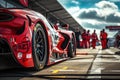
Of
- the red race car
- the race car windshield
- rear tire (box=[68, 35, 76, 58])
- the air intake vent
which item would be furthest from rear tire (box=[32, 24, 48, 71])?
the race car windshield

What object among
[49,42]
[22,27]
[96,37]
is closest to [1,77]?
[22,27]

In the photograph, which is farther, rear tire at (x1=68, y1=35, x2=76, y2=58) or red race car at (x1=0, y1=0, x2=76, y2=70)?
rear tire at (x1=68, y1=35, x2=76, y2=58)

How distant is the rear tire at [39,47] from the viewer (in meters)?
6.80

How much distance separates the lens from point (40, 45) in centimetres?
728

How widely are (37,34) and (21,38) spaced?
866 mm

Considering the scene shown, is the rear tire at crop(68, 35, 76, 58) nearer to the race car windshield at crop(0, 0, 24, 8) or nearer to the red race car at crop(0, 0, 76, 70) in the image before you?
the race car windshield at crop(0, 0, 24, 8)

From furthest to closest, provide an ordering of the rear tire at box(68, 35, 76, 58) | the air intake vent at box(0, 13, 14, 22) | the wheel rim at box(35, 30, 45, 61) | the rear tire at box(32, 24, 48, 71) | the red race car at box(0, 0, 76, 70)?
1. the rear tire at box(68, 35, 76, 58)
2. the wheel rim at box(35, 30, 45, 61)
3. the rear tire at box(32, 24, 48, 71)
4. the air intake vent at box(0, 13, 14, 22)
5. the red race car at box(0, 0, 76, 70)

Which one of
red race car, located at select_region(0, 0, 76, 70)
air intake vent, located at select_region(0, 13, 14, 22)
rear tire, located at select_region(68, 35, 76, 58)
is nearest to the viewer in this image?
red race car, located at select_region(0, 0, 76, 70)

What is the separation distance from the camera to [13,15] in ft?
21.3

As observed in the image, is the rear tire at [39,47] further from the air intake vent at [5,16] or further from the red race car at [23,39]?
the air intake vent at [5,16]

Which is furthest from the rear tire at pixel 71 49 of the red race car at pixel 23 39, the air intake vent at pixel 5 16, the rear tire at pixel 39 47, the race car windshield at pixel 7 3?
the air intake vent at pixel 5 16

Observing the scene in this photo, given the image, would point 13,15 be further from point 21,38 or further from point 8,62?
point 8,62

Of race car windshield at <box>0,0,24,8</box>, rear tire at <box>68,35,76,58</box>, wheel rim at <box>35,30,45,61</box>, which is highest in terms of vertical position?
race car windshield at <box>0,0,24,8</box>

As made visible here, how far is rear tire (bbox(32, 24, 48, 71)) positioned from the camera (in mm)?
6797
